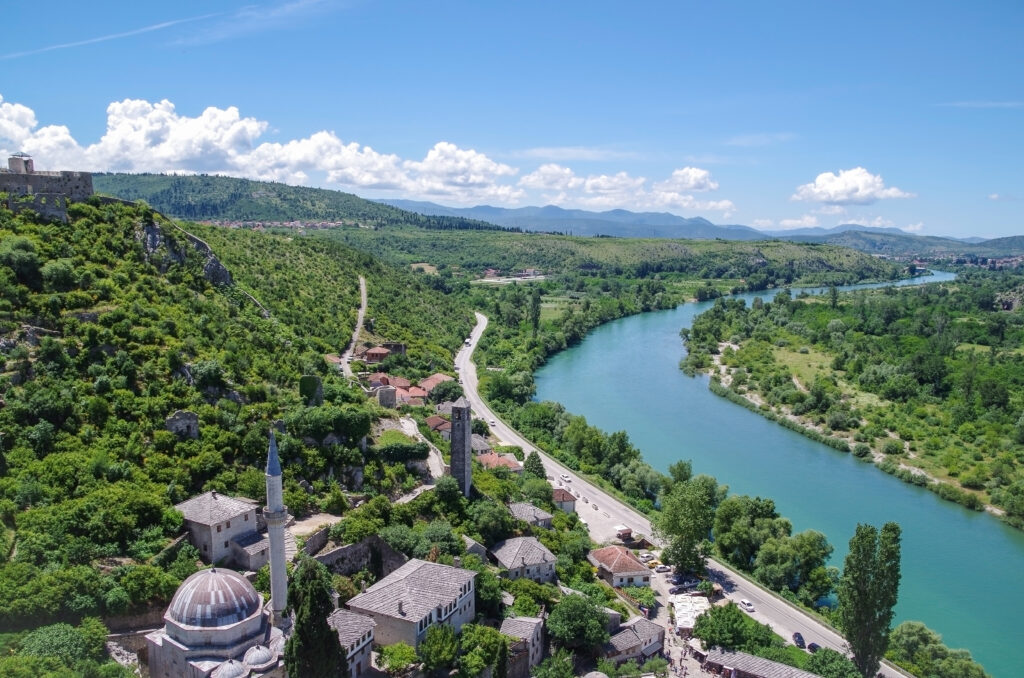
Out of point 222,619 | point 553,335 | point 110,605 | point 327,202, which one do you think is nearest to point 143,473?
point 110,605

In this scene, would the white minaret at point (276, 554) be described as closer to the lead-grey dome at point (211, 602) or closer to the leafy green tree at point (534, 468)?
the lead-grey dome at point (211, 602)

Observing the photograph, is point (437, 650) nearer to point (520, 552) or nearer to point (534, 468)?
point (520, 552)

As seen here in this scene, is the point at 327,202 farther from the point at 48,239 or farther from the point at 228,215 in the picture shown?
the point at 48,239

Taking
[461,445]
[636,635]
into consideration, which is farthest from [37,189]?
[636,635]

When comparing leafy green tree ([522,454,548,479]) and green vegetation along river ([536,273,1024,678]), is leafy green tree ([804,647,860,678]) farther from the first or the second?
leafy green tree ([522,454,548,479])

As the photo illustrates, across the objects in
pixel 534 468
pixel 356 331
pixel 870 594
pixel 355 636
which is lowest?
pixel 534 468

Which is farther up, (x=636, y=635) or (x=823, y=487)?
(x=636, y=635)
